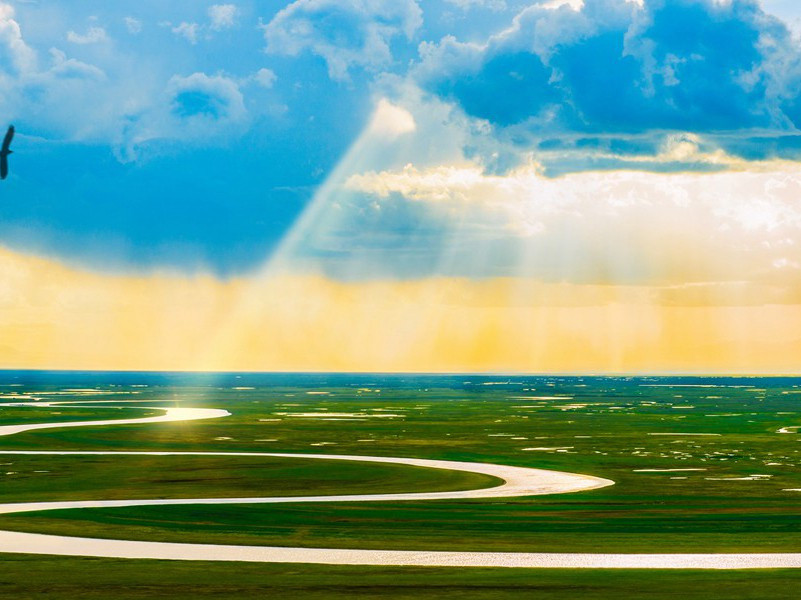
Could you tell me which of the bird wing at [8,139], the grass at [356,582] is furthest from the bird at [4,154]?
the grass at [356,582]

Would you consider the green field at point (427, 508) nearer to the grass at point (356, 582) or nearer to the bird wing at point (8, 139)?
the grass at point (356, 582)

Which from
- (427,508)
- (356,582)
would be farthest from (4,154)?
(427,508)

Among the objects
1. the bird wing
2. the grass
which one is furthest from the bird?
the grass

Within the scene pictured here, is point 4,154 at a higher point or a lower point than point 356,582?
higher

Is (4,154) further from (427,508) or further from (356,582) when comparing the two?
(427,508)

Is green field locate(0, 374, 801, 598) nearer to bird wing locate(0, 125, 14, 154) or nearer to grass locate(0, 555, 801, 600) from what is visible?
grass locate(0, 555, 801, 600)

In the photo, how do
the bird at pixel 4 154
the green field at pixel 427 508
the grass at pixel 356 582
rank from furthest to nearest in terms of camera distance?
1. the bird at pixel 4 154
2. the green field at pixel 427 508
3. the grass at pixel 356 582

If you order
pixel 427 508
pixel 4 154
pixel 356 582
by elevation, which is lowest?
pixel 356 582

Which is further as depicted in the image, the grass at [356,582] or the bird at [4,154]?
the bird at [4,154]

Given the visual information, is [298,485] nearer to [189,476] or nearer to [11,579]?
[189,476]

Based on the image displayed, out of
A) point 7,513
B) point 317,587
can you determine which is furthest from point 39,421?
point 317,587

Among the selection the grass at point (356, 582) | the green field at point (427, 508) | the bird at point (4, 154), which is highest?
the bird at point (4, 154)
